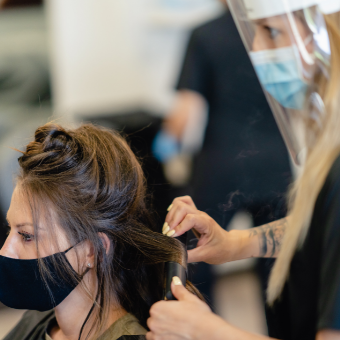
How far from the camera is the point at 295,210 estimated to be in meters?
0.84

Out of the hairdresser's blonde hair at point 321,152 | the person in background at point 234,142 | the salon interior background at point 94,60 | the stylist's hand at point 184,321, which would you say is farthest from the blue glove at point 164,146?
the stylist's hand at point 184,321

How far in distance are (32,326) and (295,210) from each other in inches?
34.8

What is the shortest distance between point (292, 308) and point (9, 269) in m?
0.69

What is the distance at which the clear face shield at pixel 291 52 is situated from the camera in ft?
2.67

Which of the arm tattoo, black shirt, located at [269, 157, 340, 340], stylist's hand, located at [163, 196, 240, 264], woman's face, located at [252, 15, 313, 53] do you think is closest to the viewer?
black shirt, located at [269, 157, 340, 340]

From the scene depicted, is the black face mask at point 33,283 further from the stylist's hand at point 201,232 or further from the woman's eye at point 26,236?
the stylist's hand at point 201,232

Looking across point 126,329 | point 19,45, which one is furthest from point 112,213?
point 19,45

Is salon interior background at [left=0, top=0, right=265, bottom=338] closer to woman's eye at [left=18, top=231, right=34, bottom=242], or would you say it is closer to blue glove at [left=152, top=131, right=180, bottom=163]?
blue glove at [left=152, top=131, right=180, bottom=163]

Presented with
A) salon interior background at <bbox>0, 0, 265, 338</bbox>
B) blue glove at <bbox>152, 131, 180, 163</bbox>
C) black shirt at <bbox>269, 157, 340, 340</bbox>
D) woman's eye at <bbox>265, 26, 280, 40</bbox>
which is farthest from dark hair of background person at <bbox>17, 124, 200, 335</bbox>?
salon interior background at <bbox>0, 0, 265, 338</bbox>

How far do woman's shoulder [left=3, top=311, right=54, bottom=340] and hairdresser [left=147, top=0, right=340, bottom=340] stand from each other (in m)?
0.52

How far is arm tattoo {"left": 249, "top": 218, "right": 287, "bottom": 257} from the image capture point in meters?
1.05

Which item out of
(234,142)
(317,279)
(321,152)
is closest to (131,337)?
(317,279)

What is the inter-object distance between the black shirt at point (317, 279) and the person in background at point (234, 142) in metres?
0.32

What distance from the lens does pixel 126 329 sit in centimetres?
92
